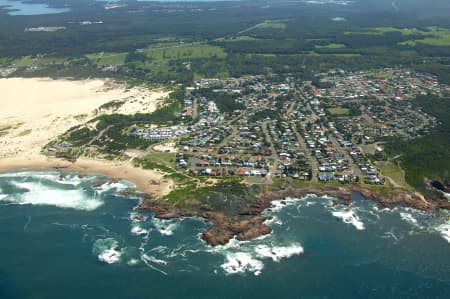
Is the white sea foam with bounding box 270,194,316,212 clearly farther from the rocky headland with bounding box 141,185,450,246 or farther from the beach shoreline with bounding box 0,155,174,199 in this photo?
the beach shoreline with bounding box 0,155,174,199

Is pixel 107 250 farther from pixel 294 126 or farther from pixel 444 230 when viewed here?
pixel 294 126

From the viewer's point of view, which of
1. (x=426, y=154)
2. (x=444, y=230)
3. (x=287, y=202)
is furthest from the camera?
(x=426, y=154)

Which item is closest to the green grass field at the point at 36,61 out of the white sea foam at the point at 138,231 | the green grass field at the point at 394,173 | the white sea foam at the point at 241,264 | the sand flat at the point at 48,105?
the sand flat at the point at 48,105

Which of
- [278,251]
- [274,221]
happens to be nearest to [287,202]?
[274,221]

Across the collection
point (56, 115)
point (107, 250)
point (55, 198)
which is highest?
point (56, 115)

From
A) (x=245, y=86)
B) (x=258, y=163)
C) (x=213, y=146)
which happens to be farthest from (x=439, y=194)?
(x=245, y=86)

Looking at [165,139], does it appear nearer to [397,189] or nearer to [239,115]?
[239,115]
